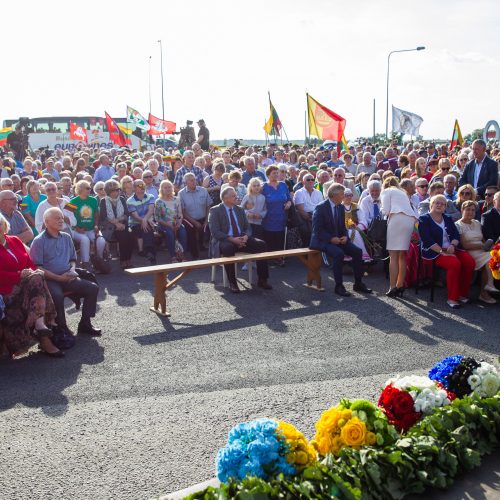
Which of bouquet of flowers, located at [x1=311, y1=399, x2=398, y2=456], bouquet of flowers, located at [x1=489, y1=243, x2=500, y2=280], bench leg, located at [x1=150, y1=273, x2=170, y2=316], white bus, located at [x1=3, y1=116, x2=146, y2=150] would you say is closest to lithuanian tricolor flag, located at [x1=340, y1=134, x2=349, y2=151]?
bench leg, located at [x1=150, y1=273, x2=170, y2=316]

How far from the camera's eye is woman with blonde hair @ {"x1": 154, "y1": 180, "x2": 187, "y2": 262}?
11.9 m

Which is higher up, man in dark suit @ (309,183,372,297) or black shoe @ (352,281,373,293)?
man in dark suit @ (309,183,372,297)

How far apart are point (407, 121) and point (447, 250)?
813 inches

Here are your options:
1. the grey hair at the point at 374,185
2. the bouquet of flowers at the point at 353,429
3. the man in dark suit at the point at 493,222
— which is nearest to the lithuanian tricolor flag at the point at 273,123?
the grey hair at the point at 374,185

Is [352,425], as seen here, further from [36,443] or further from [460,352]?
[460,352]

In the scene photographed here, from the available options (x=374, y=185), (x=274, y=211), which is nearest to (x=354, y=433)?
(x=374, y=185)

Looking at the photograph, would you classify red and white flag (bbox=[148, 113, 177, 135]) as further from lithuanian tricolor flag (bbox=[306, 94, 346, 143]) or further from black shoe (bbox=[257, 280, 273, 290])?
black shoe (bbox=[257, 280, 273, 290])

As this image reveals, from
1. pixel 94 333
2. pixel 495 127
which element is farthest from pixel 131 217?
pixel 495 127

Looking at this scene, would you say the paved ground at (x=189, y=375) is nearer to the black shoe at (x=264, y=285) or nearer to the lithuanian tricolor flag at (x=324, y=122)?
the black shoe at (x=264, y=285)

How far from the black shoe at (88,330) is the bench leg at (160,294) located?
1.04 metres

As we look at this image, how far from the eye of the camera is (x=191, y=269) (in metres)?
9.26

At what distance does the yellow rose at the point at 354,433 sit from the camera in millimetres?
3762

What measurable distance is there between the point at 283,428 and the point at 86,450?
196 cm

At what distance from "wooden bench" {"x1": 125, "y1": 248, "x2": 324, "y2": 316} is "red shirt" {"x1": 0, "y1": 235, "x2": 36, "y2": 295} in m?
1.59
